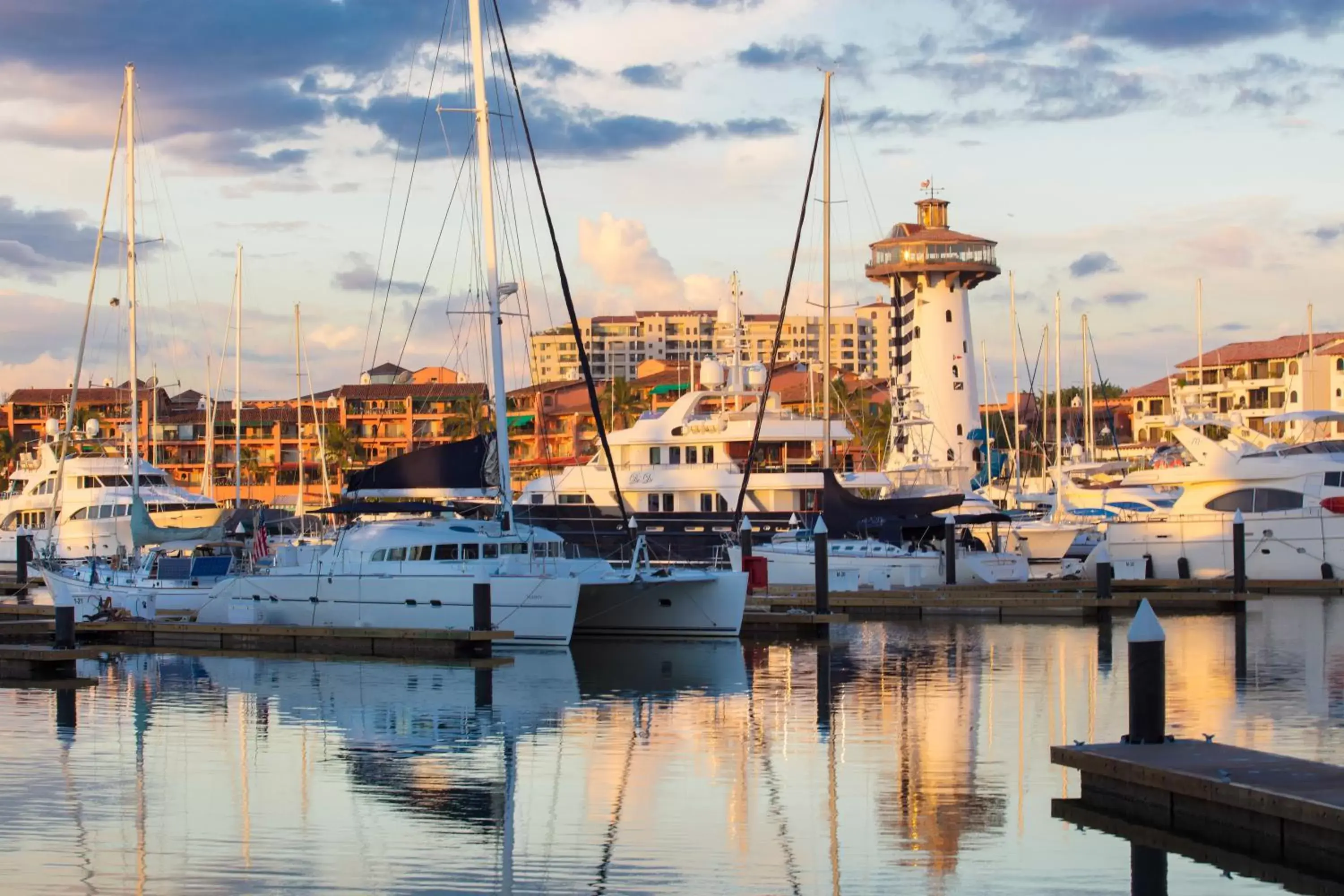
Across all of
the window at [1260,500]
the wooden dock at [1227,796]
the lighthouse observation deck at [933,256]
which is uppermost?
the lighthouse observation deck at [933,256]

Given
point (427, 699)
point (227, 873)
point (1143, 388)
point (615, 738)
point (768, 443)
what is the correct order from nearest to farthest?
point (227, 873) < point (615, 738) < point (427, 699) < point (768, 443) < point (1143, 388)

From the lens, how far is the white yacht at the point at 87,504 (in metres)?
54.1

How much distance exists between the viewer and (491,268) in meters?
29.8

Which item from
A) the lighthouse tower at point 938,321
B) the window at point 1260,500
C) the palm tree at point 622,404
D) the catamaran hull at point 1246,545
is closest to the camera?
the catamaran hull at point 1246,545

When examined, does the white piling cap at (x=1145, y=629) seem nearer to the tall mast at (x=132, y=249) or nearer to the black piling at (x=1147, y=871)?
the black piling at (x=1147, y=871)

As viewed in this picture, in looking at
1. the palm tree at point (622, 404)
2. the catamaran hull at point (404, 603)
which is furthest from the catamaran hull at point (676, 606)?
the palm tree at point (622, 404)

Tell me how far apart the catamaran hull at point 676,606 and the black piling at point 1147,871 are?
17.0 metres

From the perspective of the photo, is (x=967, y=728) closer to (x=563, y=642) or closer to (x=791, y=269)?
(x=563, y=642)

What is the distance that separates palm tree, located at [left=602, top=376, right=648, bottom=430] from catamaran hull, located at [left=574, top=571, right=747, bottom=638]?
60849mm

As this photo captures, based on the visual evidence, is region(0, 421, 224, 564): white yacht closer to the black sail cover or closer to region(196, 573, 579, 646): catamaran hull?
region(196, 573, 579, 646): catamaran hull

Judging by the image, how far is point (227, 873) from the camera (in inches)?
496

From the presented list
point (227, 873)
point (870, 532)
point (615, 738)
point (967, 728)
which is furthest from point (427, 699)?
point (870, 532)

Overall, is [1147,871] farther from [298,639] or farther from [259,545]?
[259,545]

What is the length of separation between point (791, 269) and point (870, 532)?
678 cm
